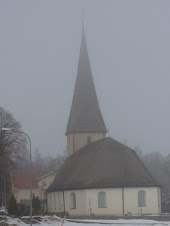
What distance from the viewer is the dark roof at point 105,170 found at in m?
53.0

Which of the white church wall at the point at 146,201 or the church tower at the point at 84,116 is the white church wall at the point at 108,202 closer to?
the white church wall at the point at 146,201

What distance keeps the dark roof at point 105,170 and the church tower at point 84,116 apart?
4.91 meters

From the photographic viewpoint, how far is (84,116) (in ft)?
216

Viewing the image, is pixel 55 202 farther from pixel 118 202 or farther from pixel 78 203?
pixel 118 202

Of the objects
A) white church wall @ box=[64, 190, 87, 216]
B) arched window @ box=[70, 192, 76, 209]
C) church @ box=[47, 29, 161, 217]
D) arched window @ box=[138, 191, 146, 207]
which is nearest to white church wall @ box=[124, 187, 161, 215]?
church @ box=[47, 29, 161, 217]

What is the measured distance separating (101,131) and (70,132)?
4.18 m

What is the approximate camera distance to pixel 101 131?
65.3 meters

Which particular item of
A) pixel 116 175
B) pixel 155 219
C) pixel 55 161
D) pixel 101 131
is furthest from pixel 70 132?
pixel 55 161

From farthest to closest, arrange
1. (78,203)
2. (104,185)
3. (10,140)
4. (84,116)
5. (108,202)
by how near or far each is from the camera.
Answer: (84,116), (10,140), (78,203), (104,185), (108,202)

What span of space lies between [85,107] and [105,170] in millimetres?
14144

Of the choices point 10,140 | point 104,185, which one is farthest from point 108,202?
point 10,140

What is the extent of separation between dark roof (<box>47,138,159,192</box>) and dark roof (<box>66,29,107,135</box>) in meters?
5.55

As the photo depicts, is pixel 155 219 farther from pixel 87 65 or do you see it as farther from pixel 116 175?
pixel 87 65

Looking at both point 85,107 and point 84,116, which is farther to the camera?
point 85,107
